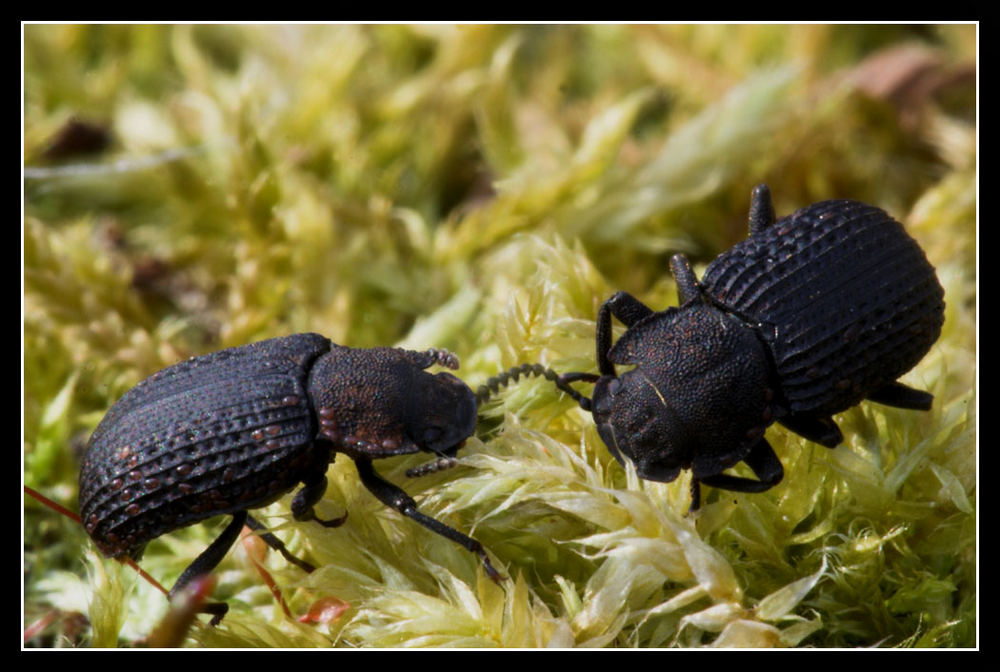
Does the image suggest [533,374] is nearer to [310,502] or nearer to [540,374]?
[540,374]

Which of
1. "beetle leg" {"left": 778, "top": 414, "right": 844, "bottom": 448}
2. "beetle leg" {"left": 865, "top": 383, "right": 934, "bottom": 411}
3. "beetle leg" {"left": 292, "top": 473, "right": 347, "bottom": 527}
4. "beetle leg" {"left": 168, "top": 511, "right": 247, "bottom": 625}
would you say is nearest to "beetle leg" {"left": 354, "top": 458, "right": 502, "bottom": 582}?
"beetle leg" {"left": 292, "top": 473, "right": 347, "bottom": 527}

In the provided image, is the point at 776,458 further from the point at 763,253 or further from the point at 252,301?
the point at 252,301

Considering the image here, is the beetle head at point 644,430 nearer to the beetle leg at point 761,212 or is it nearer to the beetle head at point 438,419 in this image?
the beetle head at point 438,419

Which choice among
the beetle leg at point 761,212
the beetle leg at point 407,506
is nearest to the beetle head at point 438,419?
the beetle leg at point 407,506

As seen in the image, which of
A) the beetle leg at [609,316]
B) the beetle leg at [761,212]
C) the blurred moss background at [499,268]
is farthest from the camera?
the beetle leg at [761,212]

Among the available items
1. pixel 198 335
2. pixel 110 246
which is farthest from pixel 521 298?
pixel 110 246

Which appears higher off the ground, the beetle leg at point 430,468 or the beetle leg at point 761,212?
the beetle leg at point 761,212

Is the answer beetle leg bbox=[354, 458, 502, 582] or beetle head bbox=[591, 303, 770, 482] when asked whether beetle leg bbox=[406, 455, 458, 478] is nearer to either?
beetle leg bbox=[354, 458, 502, 582]

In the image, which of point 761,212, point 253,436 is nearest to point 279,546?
point 253,436
